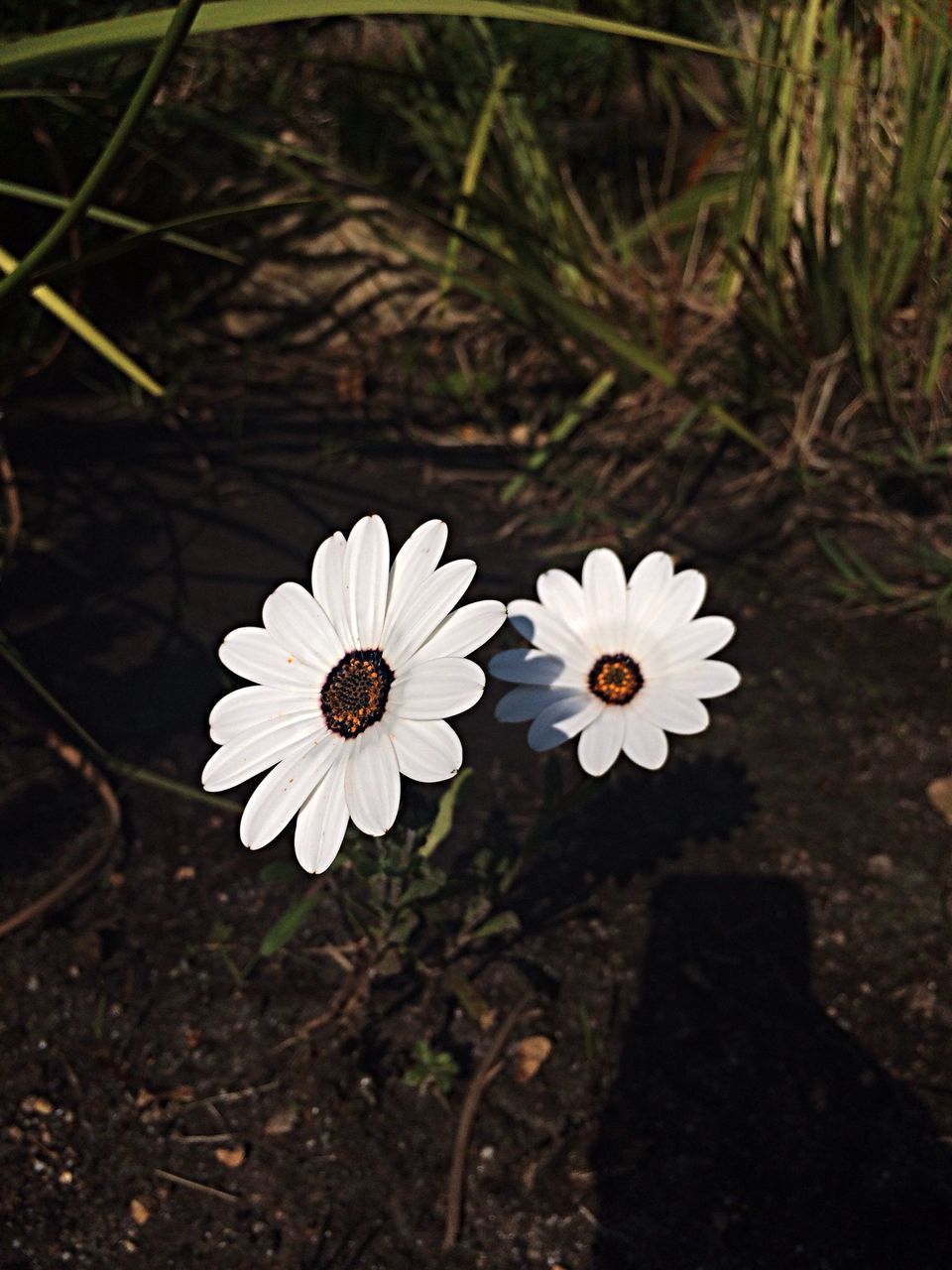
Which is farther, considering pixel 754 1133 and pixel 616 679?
pixel 754 1133

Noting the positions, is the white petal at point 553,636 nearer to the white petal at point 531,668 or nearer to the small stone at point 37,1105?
the white petal at point 531,668

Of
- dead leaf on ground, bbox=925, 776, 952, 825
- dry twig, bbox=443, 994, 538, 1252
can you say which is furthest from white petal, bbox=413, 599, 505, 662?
dead leaf on ground, bbox=925, 776, 952, 825

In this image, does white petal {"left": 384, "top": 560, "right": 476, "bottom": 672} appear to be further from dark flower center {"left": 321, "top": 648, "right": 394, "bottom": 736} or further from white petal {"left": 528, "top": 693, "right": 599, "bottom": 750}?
white petal {"left": 528, "top": 693, "right": 599, "bottom": 750}

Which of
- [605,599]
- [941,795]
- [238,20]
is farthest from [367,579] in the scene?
[941,795]

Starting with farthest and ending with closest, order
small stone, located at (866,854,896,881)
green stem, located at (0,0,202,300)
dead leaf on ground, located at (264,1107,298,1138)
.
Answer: small stone, located at (866,854,896,881), dead leaf on ground, located at (264,1107,298,1138), green stem, located at (0,0,202,300)

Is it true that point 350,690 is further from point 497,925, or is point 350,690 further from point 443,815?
point 497,925

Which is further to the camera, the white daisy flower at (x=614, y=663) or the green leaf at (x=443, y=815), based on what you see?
the green leaf at (x=443, y=815)

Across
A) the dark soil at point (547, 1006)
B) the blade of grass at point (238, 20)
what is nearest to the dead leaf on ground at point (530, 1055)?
the dark soil at point (547, 1006)
